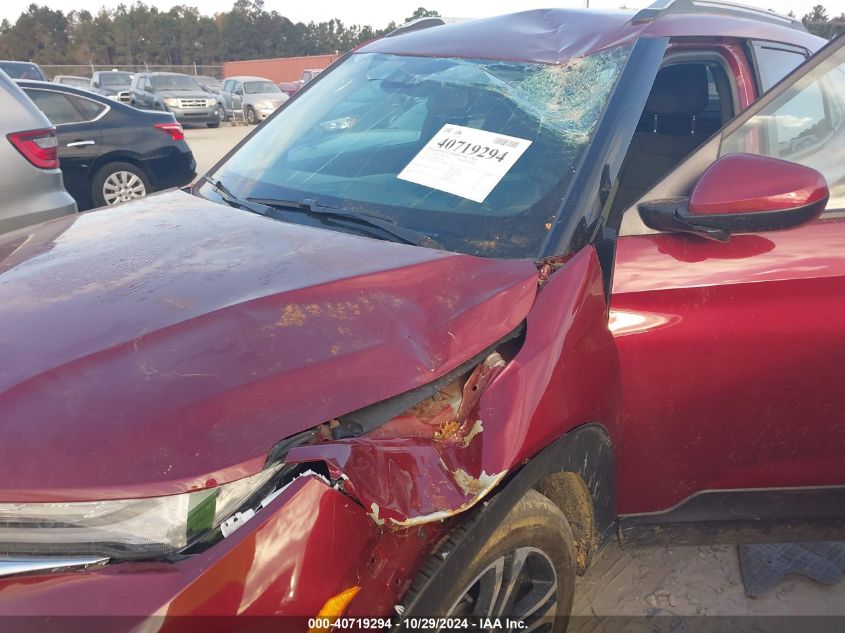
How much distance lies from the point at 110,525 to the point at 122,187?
7124mm

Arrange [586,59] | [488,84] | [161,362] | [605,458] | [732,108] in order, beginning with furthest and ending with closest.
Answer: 1. [732,108]
2. [488,84]
3. [586,59]
4. [605,458]
5. [161,362]

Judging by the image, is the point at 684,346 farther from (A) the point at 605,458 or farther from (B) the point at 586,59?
(B) the point at 586,59

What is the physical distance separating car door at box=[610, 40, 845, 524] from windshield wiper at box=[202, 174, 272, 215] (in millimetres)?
1133

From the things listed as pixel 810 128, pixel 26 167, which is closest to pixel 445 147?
pixel 810 128

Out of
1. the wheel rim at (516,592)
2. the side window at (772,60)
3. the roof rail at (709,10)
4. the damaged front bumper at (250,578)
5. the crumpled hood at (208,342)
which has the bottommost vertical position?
the wheel rim at (516,592)

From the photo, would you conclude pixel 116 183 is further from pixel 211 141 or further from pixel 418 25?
pixel 211 141

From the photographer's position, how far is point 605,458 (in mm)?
1825

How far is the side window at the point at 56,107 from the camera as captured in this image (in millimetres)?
7168

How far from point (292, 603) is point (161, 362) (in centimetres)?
52

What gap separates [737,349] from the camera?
1850 mm

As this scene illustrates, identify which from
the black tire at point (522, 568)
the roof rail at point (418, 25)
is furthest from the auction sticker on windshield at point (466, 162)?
the roof rail at point (418, 25)

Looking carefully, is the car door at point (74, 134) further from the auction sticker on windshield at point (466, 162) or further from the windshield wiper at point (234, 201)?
the auction sticker on windshield at point (466, 162)

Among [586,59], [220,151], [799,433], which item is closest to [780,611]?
[799,433]

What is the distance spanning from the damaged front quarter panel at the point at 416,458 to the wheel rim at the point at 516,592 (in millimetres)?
269
